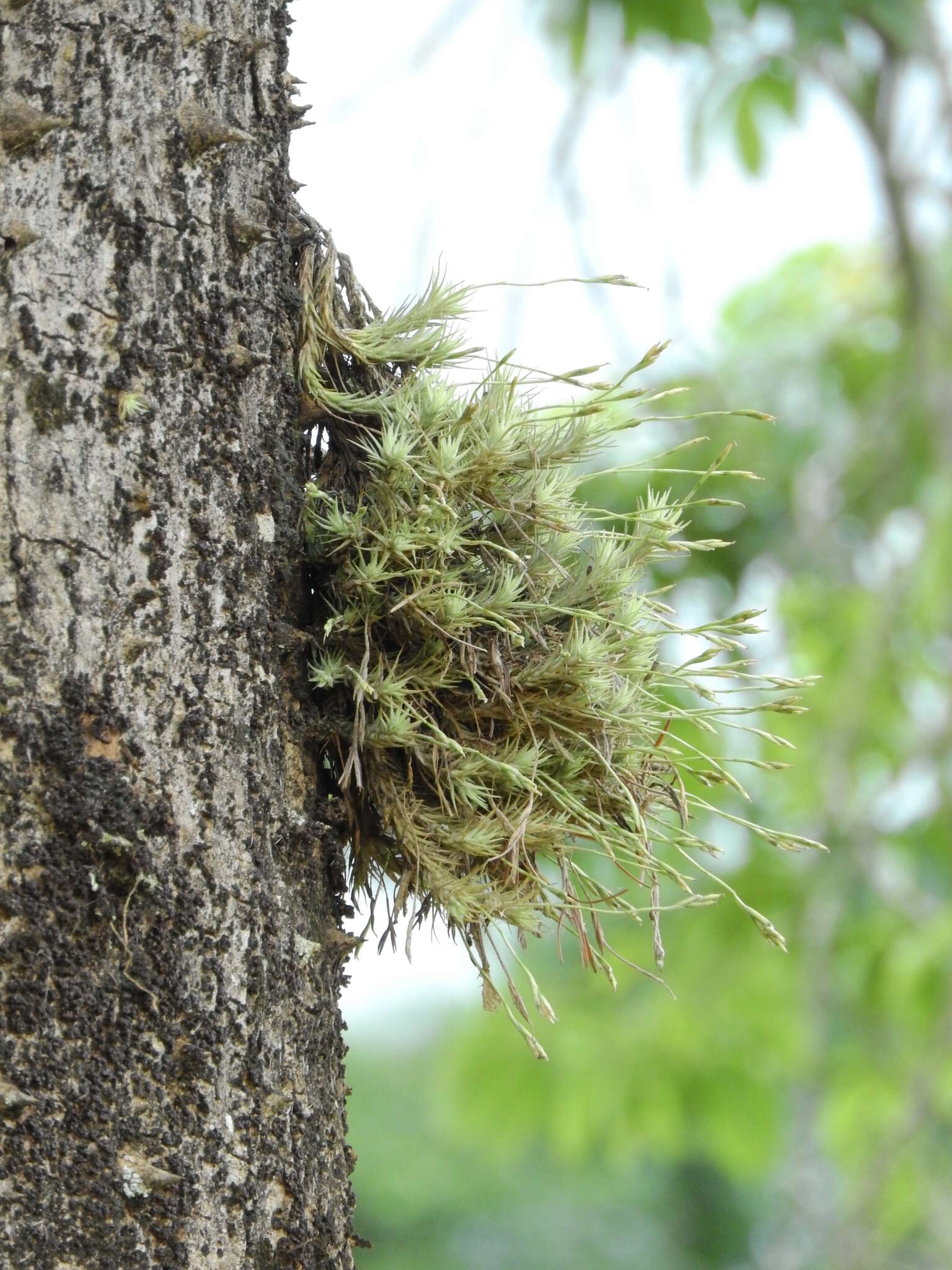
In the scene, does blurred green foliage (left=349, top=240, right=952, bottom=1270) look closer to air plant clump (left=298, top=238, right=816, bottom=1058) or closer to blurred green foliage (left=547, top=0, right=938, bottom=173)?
blurred green foliage (left=547, top=0, right=938, bottom=173)

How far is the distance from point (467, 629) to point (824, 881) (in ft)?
7.81

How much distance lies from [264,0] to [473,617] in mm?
379

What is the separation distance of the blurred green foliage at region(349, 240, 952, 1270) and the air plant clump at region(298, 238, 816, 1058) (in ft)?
5.15

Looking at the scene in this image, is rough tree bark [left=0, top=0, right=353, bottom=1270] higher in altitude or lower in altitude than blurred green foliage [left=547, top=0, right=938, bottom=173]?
lower

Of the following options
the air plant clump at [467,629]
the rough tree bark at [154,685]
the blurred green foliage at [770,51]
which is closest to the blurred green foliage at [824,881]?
the blurred green foliage at [770,51]

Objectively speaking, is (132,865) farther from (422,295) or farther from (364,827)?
(422,295)

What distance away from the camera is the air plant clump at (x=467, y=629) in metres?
0.68

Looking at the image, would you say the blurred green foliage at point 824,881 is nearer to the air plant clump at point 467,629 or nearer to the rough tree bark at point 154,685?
the air plant clump at point 467,629

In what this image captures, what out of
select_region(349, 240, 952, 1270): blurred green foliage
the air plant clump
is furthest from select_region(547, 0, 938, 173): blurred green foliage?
the air plant clump

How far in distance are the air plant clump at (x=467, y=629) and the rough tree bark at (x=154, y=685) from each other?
30mm

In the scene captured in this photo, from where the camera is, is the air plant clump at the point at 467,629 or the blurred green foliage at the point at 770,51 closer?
the air plant clump at the point at 467,629

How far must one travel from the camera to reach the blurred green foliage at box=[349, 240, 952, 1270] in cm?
263

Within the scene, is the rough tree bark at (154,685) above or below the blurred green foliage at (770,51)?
below

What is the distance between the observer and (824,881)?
2.86 m
